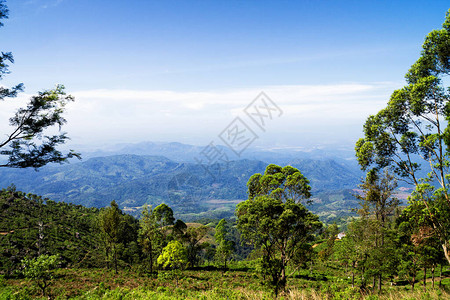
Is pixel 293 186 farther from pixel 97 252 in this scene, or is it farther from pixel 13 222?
pixel 13 222

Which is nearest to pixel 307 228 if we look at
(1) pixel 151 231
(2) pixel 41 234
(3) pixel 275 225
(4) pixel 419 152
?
(3) pixel 275 225

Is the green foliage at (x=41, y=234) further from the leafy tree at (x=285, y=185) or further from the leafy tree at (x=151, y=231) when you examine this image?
the leafy tree at (x=285, y=185)

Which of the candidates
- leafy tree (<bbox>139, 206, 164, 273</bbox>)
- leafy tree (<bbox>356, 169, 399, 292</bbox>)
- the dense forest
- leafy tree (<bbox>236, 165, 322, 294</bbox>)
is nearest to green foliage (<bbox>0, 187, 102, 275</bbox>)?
the dense forest

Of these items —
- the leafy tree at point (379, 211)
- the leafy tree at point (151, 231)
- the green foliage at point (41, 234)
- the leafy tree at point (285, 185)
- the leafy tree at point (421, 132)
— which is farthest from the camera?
the green foliage at point (41, 234)

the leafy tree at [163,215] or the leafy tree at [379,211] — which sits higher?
the leafy tree at [379,211]

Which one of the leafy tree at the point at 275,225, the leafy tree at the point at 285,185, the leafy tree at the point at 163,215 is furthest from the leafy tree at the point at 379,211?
the leafy tree at the point at 163,215

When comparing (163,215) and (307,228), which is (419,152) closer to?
(307,228)

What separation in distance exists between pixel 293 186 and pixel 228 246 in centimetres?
2123

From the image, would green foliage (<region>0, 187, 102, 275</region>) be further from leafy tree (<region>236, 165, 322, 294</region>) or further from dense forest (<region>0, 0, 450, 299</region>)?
leafy tree (<region>236, 165, 322, 294</region>)

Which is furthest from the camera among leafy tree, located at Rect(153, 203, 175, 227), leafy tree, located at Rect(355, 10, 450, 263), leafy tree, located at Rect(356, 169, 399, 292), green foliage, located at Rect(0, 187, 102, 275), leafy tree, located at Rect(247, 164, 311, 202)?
green foliage, located at Rect(0, 187, 102, 275)

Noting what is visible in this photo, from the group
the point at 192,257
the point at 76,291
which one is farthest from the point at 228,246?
the point at 76,291

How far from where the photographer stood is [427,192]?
11250 mm

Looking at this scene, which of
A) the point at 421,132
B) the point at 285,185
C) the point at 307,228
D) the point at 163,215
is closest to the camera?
the point at 421,132

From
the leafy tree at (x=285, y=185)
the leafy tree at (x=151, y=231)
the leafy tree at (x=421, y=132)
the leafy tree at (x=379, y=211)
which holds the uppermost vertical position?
the leafy tree at (x=421, y=132)
